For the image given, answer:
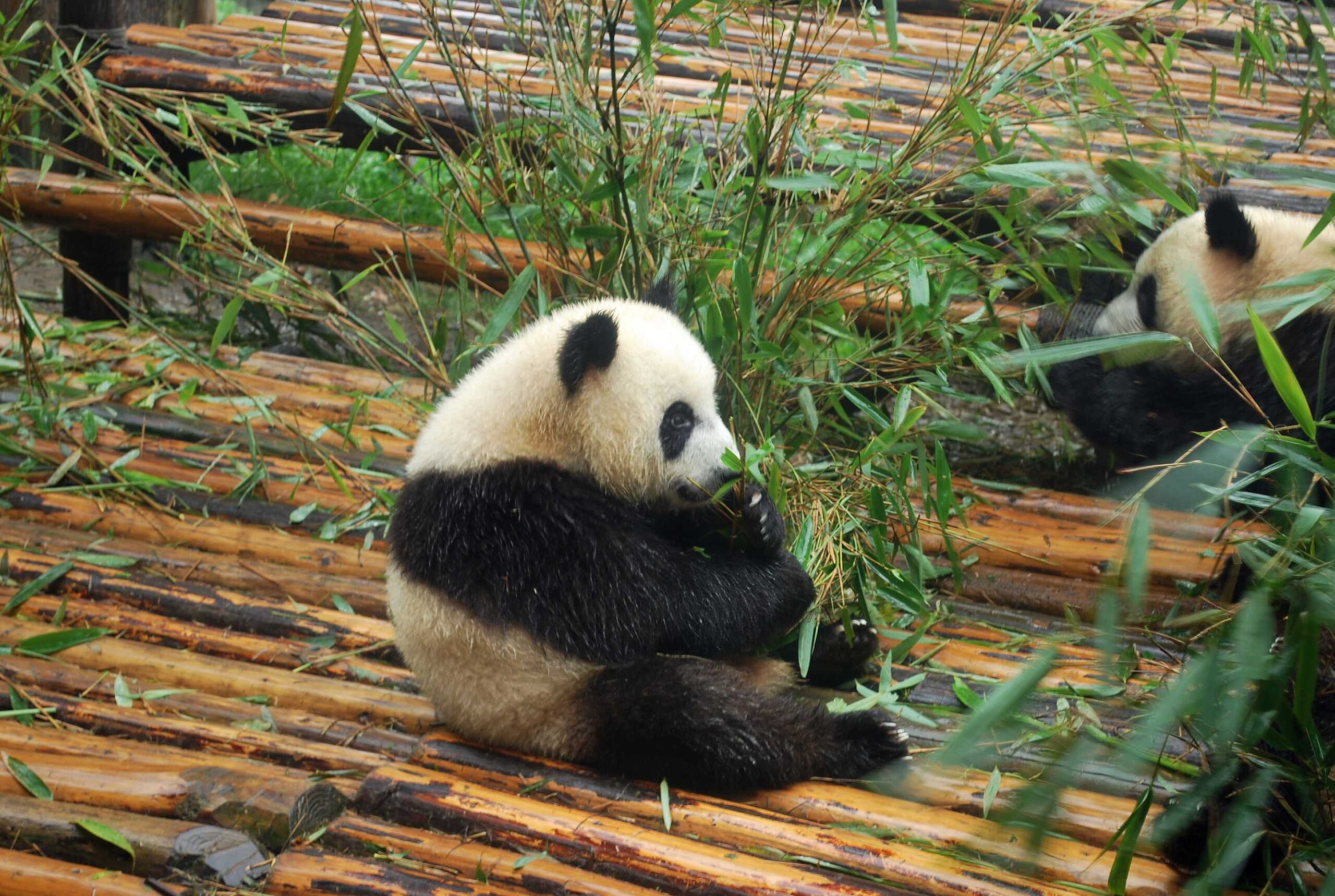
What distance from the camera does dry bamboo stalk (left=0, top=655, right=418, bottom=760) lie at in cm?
276

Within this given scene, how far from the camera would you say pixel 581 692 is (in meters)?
2.59

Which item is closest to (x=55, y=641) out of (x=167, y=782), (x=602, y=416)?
(x=167, y=782)

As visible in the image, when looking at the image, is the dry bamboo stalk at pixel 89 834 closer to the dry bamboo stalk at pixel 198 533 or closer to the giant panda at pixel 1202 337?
the dry bamboo stalk at pixel 198 533

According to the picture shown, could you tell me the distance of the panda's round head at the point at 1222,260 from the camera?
3.82m

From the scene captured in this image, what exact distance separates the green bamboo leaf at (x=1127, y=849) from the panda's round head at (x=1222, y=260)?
208 centimetres

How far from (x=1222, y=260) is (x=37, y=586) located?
3860 mm

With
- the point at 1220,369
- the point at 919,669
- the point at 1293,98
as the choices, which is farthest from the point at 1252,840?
the point at 1293,98

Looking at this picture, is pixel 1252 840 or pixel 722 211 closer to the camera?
pixel 1252 840

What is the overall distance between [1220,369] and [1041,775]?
7.39 feet

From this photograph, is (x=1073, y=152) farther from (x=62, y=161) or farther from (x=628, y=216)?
(x=62, y=161)

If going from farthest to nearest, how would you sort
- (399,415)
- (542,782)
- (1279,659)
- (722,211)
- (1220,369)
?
(399,415), (1220,369), (722,211), (542,782), (1279,659)

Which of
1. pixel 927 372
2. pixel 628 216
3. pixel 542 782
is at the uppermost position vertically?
pixel 628 216

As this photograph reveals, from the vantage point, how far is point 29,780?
8.21 ft

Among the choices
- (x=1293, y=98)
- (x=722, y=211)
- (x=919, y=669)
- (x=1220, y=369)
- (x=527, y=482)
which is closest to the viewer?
(x=527, y=482)
